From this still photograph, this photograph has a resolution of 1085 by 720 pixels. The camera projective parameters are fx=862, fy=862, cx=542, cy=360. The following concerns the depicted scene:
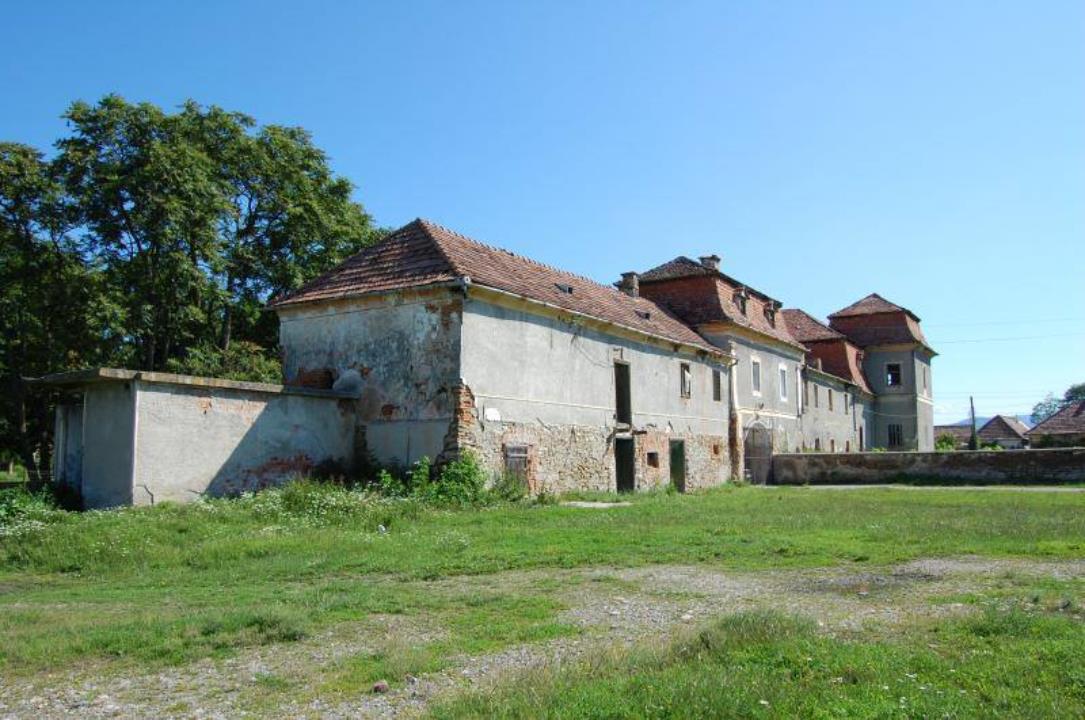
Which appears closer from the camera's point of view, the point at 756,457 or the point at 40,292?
the point at 40,292

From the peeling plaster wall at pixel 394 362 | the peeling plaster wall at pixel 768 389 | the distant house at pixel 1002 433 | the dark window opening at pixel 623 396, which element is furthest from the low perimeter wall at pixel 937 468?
the distant house at pixel 1002 433

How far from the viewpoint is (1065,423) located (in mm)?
57094

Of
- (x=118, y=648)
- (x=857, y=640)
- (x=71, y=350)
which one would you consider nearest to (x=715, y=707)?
(x=857, y=640)

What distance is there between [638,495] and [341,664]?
17754mm

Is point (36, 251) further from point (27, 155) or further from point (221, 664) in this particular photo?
point (221, 664)

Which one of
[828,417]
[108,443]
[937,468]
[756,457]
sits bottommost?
[937,468]

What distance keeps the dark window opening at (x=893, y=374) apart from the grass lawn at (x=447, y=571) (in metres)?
35.6

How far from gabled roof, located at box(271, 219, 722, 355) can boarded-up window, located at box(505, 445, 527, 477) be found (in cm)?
354

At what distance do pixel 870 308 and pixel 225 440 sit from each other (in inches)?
1879

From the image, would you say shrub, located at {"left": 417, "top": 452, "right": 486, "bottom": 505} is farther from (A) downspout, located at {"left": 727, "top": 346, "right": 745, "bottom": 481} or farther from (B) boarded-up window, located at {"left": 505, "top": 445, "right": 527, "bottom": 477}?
(A) downspout, located at {"left": 727, "top": 346, "right": 745, "bottom": 481}

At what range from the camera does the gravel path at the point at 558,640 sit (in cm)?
511

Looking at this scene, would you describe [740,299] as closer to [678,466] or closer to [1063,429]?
[678,466]

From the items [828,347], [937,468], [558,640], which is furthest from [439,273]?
[828,347]

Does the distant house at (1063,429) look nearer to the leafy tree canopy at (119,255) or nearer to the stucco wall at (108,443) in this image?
the leafy tree canopy at (119,255)
